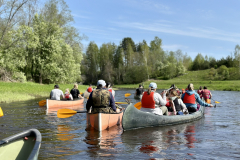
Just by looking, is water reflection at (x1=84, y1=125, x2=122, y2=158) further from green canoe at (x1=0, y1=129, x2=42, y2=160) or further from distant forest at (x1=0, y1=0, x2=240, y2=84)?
distant forest at (x1=0, y1=0, x2=240, y2=84)

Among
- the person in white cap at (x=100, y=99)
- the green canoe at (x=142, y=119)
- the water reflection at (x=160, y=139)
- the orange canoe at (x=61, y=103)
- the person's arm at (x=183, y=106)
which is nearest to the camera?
the water reflection at (x=160, y=139)

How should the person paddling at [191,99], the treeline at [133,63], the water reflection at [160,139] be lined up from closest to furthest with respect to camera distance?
the water reflection at [160,139]
the person paddling at [191,99]
the treeline at [133,63]

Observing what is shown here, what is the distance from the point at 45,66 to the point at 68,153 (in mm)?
31583

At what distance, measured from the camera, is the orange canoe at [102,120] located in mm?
8172

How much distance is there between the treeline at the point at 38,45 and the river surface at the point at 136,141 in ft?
71.4

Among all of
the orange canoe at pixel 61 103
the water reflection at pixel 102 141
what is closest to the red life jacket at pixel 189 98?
the water reflection at pixel 102 141

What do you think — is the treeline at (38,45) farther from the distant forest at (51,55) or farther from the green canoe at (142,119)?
the green canoe at (142,119)

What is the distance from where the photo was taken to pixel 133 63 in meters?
76.8

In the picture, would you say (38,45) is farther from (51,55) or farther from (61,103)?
(61,103)

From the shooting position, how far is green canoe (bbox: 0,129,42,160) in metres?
3.94

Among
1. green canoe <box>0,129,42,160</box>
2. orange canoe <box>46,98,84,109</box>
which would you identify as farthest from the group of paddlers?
orange canoe <box>46,98,84,109</box>

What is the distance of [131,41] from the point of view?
87.0 meters

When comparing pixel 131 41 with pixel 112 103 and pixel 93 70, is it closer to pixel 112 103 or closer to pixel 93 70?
pixel 93 70

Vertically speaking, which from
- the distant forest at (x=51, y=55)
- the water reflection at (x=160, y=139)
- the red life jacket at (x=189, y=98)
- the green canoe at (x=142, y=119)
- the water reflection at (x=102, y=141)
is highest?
the distant forest at (x=51, y=55)
